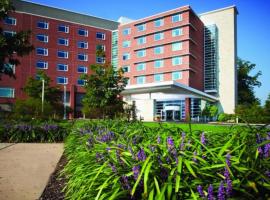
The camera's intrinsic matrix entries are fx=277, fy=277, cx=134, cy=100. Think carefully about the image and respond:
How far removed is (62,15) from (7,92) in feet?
71.4

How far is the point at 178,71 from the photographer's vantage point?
55.3 m

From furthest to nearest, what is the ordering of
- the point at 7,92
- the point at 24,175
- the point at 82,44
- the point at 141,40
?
1. the point at 82,44
2. the point at 141,40
3. the point at 7,92
4. the point at 24,175

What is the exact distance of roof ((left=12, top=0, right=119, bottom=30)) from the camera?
59250 mm

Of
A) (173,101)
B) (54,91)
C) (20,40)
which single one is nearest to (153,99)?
(173,101)

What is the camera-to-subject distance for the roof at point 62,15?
59250 millimetres

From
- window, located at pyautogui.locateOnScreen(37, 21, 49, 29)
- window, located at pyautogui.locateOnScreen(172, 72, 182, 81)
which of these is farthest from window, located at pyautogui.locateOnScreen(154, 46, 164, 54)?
window, located at pyautogui.locateOnScreen(37, 21, 49, 29)

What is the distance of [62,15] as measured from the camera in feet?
208

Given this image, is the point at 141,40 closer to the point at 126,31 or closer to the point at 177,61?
the point at 126,31

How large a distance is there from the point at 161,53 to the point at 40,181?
55.9 metres

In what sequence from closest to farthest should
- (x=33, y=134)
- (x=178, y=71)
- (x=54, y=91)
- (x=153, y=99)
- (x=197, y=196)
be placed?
(x=197, y=196) < (x=33, y=134) < (x=153, y=99) < (x=54, y=91) < (x=178, y=71)

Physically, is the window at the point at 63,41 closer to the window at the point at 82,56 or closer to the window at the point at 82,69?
the window at the point at 82,56

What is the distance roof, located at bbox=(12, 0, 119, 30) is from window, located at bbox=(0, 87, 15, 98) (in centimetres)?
Result: 1724

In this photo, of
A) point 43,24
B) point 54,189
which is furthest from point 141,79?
point 54,189

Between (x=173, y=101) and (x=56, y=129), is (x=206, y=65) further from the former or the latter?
(x=56, y=129)
